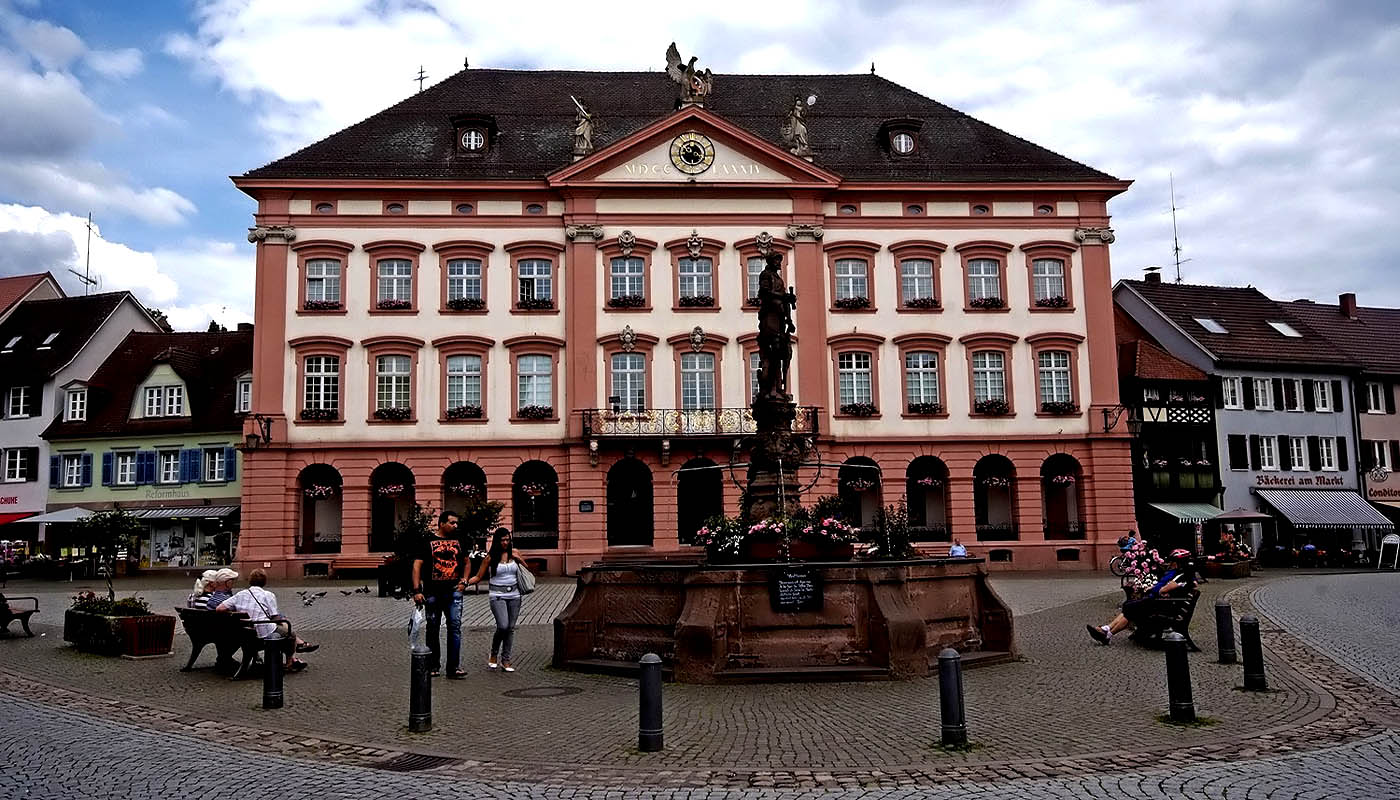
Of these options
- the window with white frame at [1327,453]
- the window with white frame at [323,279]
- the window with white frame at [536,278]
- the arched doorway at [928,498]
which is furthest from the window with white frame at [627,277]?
the window with white frame at [1327,453]

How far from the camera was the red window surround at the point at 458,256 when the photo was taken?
128 feet

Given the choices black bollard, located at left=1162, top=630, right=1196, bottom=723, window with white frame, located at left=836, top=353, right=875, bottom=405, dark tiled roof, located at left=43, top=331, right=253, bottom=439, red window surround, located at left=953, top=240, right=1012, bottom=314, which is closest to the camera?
black bollard, located at left=1162, top=630, right=1196, bottom=723

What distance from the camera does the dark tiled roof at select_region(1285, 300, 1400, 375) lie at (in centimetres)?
4988

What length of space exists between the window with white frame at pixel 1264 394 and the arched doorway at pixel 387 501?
31.6 metres

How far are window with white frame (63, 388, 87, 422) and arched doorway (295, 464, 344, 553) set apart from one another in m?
13.8

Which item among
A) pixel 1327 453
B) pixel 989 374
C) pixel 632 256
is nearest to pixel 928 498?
pixel 989 374

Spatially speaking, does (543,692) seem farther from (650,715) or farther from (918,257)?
(918,257)

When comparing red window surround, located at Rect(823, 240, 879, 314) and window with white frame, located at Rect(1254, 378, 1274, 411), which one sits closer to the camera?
red window surround, located at Rect(823, 240, 879, 314)

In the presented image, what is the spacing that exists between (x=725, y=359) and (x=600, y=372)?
4.07 meters

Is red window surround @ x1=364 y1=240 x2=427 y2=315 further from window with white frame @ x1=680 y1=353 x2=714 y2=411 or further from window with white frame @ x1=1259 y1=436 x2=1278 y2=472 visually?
window with white frame @ x1=1259 y1=436 x2=1278 y2=472

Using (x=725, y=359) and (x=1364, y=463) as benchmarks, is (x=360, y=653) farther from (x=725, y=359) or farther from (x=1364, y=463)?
(x=1364, y=463)

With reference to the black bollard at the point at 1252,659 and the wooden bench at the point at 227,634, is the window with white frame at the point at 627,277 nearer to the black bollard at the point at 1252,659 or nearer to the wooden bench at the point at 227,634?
the wooden bench at the point at 227,634

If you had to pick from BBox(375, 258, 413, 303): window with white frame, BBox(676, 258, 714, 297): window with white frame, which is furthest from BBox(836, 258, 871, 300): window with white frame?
BBox(375, 258, 413, 303): window with white frame

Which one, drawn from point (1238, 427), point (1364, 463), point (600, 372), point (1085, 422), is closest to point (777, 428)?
point (600, 372)
